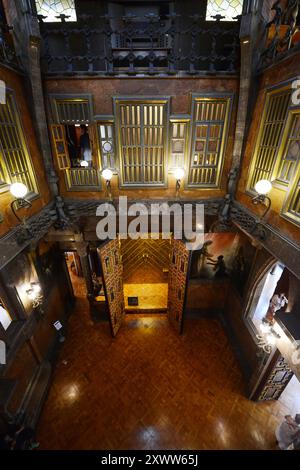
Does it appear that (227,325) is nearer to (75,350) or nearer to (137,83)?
(75,350)

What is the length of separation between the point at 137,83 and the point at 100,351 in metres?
7.24

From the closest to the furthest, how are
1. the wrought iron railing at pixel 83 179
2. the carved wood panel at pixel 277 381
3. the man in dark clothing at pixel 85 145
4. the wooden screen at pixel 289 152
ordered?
the wooden screen at pixel 289 152, the carved wood panel at pixel 277 381, the wrought iron railing at pixel 83 179, the man in dark clothing at pixel 85 145

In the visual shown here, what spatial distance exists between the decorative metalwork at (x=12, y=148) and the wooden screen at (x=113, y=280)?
2.43 meters

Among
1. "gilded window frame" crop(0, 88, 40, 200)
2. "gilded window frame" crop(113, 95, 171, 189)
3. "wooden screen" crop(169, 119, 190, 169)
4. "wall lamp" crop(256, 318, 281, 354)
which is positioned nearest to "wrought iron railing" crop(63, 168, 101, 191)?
"gilded window frame" crop(113, 95, 171, 189)

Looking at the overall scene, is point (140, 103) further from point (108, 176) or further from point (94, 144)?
point (108, 176)

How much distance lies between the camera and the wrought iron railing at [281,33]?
10.9ft

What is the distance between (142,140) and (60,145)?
6.79ft

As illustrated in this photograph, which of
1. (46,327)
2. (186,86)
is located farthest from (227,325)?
(186,86)

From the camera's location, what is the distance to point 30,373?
4793 mm

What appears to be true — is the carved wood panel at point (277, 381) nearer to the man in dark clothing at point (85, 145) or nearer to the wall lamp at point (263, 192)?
the wall lamp at point (263, 192)

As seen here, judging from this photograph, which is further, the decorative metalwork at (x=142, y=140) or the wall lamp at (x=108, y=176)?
the wall lamp at (x=108, y=176)

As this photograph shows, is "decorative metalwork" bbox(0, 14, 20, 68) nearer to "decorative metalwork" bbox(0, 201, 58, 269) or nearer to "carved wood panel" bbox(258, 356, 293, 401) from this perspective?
"decorative metalwork" bbox(0, 201, 58, 269)

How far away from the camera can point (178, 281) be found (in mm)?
6020

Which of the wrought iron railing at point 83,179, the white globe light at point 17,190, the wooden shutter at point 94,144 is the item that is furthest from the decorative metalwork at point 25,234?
the wooden shutter at point 94,144
